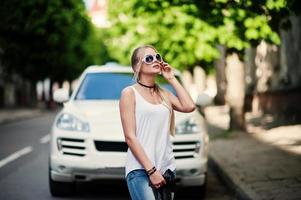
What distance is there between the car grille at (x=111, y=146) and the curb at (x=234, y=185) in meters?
1.51

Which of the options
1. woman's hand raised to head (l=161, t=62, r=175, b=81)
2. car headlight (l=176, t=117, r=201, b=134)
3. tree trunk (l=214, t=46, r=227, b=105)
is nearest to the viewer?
woman's hand raised to head (l=161, t=62, r=175, b=81)

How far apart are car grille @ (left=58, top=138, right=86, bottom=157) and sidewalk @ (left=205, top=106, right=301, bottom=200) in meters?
1.98

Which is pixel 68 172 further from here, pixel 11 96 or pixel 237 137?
pixel 11 96

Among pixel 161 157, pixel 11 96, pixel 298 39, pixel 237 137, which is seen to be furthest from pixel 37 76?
pixel 161 157

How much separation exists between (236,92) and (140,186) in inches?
547

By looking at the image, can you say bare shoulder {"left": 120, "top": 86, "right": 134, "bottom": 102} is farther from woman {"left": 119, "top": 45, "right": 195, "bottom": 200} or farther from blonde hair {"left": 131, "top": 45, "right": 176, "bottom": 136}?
blonde hair {"left": 131, "top": 45, "right": 176, "bottom": 136}

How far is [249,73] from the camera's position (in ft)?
114

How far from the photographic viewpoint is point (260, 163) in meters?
10.2

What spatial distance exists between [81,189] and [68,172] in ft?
3.94

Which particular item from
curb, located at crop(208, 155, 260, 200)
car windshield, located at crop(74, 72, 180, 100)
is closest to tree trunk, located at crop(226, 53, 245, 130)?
curb, located at crop(208, 155, 260, 200)

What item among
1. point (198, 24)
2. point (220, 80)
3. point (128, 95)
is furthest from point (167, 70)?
point (220, 80)

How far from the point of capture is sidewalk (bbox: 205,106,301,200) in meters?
7.60

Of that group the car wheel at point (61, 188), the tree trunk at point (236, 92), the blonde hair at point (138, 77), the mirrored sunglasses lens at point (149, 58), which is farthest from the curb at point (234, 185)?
the tree trunk at point (236, 92)

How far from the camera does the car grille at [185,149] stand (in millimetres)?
7520
